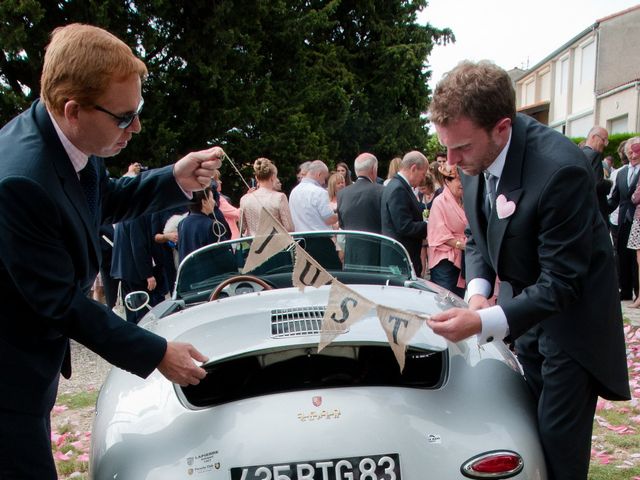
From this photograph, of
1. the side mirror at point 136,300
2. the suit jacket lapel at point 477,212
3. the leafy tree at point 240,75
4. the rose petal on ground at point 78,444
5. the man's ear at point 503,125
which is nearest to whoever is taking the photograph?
the man's ear at point 503,125

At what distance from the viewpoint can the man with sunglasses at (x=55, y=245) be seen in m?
1.79

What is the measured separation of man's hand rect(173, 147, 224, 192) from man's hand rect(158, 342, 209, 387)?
954mm

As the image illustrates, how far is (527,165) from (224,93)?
13.4m

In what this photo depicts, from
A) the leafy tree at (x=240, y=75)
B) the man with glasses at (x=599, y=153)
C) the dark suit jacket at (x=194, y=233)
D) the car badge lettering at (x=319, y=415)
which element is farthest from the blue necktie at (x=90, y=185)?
the leafy tree at (x=240, y=75)

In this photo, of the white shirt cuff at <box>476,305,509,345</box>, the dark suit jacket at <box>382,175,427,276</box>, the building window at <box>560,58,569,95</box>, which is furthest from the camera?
the building window at <box>560,58,569,95</box>

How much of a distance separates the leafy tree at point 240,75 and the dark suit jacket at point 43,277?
11401mm

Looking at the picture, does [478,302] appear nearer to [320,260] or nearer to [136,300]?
[320,260]

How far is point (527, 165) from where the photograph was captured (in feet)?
7.30

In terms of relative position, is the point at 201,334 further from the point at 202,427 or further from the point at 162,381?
the point at 202,427

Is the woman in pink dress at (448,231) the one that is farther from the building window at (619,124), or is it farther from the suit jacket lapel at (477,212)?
the building window at (619,124)

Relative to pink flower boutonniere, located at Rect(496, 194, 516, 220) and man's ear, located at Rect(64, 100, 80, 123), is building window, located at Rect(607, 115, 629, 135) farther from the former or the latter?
man's ear, located at Rect(64, 100, 80, 123)

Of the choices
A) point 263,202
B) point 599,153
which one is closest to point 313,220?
point 263,202

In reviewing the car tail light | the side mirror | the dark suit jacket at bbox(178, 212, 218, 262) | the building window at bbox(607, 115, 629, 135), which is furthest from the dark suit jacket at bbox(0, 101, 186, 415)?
the building window at bbox(607, 115, 629, 135)

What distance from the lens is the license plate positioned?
1.90 m
